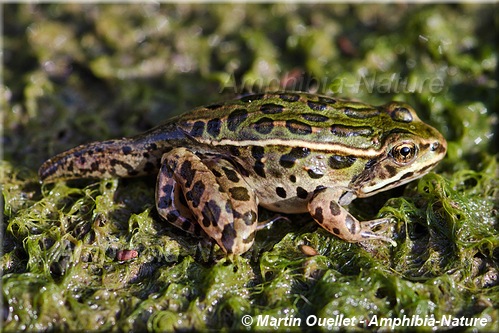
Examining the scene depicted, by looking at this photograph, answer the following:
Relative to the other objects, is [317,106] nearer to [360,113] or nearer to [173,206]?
[360,113]

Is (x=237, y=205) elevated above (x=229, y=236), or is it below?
above

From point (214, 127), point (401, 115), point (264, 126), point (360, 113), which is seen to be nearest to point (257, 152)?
point (264, 126)

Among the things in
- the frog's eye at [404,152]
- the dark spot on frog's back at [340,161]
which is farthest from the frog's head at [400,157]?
the dark spot on frog's back at [340,161]

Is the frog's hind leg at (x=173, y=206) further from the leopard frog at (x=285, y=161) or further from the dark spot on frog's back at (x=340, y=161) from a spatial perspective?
the dark spot on frog's back at (x=340, y=161)

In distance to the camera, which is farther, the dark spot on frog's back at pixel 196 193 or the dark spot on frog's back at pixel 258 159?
the dark spot on frog's back at pixel 258 159

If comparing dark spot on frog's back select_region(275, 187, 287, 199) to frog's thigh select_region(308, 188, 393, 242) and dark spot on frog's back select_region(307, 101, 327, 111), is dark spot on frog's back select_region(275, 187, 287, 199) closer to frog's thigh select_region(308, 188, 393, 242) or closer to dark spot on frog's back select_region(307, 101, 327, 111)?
frog's thigh select_region(308, 188, 393, 242)

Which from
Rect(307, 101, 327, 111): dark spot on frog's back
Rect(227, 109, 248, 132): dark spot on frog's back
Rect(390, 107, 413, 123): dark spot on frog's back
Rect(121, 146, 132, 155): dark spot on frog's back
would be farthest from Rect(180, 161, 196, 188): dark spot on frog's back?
Rect(390, 107, 413, 123): dark spot on frog's back
